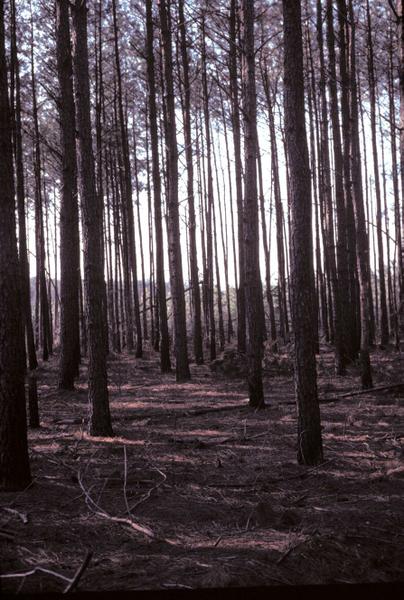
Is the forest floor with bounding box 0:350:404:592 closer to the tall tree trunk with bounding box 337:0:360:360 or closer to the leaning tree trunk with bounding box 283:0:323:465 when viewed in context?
the leaning tree trunk with bounding box 283:0:323:465

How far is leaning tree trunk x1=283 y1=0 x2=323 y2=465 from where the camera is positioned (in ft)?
16.7

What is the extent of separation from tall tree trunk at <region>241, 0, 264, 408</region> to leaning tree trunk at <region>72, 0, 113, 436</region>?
262 cm

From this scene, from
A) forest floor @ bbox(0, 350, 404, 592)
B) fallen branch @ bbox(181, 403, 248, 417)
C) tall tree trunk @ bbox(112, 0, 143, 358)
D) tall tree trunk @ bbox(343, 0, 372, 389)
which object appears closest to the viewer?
forest floor @ bbox(0, 350, 404, 592)

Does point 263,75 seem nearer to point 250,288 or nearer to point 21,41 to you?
point 21,41

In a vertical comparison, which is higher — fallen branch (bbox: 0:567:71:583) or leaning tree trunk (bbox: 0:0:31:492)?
leaning tree trunk (bbox: 0:0:31:492)

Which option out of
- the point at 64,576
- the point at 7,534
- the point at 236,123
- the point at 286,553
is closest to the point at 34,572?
the point at 64,576

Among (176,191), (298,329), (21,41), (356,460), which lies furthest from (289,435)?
(21,41)

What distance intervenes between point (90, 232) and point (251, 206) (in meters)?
2.94

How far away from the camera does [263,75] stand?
57.3ft

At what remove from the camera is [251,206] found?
832cm

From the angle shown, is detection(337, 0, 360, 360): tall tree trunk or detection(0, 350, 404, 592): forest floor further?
detection(337, 0, 360, 360): tall tree trunk

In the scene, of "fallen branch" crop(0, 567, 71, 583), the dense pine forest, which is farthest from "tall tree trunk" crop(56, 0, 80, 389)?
"fallen branch" crop(0, 567, 71, 583)

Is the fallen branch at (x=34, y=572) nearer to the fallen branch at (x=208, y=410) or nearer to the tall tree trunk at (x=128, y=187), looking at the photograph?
the fallen branch at (x=208, y=410)

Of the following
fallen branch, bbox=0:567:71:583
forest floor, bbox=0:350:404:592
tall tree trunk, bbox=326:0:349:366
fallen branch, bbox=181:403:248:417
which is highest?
tall tree trunk, bbox=326:0:349:366
